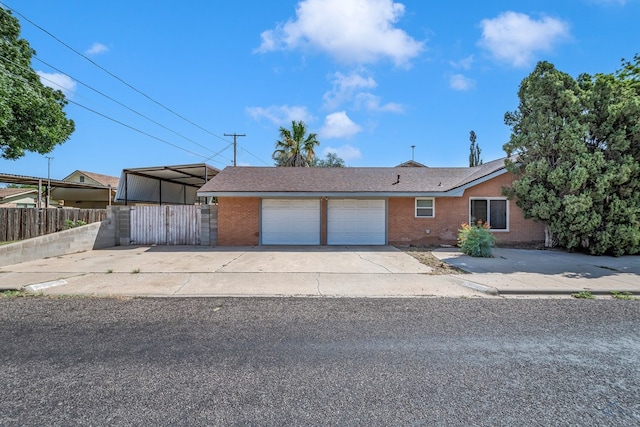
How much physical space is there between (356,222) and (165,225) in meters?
8.80

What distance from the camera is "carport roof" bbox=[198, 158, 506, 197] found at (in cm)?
1406

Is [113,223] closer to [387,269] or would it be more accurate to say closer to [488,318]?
[387,269]

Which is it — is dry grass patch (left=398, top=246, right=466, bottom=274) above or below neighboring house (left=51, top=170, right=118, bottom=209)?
below

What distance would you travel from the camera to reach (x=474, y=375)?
328 centimetres

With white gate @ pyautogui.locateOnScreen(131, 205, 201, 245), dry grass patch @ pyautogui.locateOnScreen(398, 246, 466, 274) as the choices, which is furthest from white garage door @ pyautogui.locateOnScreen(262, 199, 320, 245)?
dry grass patch @ pyautogui.locateOnScreen(398, 246, 466, 274)

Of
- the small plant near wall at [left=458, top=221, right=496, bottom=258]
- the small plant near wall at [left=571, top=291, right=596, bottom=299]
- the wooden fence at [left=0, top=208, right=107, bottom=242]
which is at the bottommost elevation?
the small plant near wall at [left=571, top=291, right=596, bottom=299]

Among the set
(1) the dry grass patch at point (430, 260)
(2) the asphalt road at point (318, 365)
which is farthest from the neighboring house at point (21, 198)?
(1) the dry grass patch at point (430, 260)

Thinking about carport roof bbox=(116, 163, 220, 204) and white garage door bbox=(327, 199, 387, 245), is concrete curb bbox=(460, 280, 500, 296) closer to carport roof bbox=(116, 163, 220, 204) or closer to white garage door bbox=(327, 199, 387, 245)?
white garage door bbox=(327, 199, 387, 245)

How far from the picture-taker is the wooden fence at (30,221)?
12.5 m

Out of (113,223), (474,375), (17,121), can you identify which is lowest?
(474,375)

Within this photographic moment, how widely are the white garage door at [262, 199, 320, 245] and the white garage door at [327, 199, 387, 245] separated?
70cm

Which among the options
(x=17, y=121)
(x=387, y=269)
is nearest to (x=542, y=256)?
(x=387, y=269)

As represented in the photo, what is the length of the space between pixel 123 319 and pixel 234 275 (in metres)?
3.41

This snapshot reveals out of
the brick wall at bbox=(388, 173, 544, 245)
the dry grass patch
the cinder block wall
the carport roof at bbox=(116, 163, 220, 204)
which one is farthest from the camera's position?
the carport roof at bbox=(116, 163, 220, 204)
